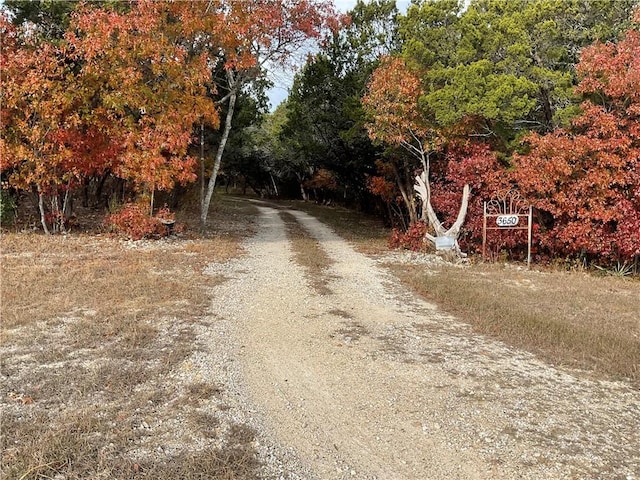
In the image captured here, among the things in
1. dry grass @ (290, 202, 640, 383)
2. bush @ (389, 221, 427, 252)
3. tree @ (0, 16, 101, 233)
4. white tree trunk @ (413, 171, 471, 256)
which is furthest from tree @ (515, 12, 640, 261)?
tree @ (0, 16, 101, 233)

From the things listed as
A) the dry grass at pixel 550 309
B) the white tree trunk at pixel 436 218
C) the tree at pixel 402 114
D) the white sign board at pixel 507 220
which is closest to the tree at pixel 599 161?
the white sign board at pixel 507 220

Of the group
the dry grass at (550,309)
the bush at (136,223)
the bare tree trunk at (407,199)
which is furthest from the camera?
the bare tree trunk at (407,199)

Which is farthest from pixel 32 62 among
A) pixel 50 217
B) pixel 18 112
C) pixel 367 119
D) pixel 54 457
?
pixel 54 457

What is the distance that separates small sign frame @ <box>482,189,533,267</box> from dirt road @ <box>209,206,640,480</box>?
21.8 feet

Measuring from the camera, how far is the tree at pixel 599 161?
1183 centimetres

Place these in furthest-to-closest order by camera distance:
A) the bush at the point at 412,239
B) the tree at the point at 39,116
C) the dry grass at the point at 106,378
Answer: the bush at the point at 412,239, the tree at the point at 39,116, the dry grass at the point at 106,378

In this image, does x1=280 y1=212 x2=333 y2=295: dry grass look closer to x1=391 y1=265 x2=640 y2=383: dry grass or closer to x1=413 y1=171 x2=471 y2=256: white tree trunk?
x1=391 y1=265 x2=640 y2=383: dry grass

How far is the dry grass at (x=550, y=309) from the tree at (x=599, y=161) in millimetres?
1326

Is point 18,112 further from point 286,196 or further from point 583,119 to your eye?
point 286,196

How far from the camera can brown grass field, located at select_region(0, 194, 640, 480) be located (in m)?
3.65

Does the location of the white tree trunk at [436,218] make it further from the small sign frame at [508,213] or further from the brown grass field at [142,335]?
the brown grass field at [142,335]

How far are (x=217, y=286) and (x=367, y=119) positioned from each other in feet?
29.5

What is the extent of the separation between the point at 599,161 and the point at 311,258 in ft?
24.4

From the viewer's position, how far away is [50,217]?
13805 millimetres
